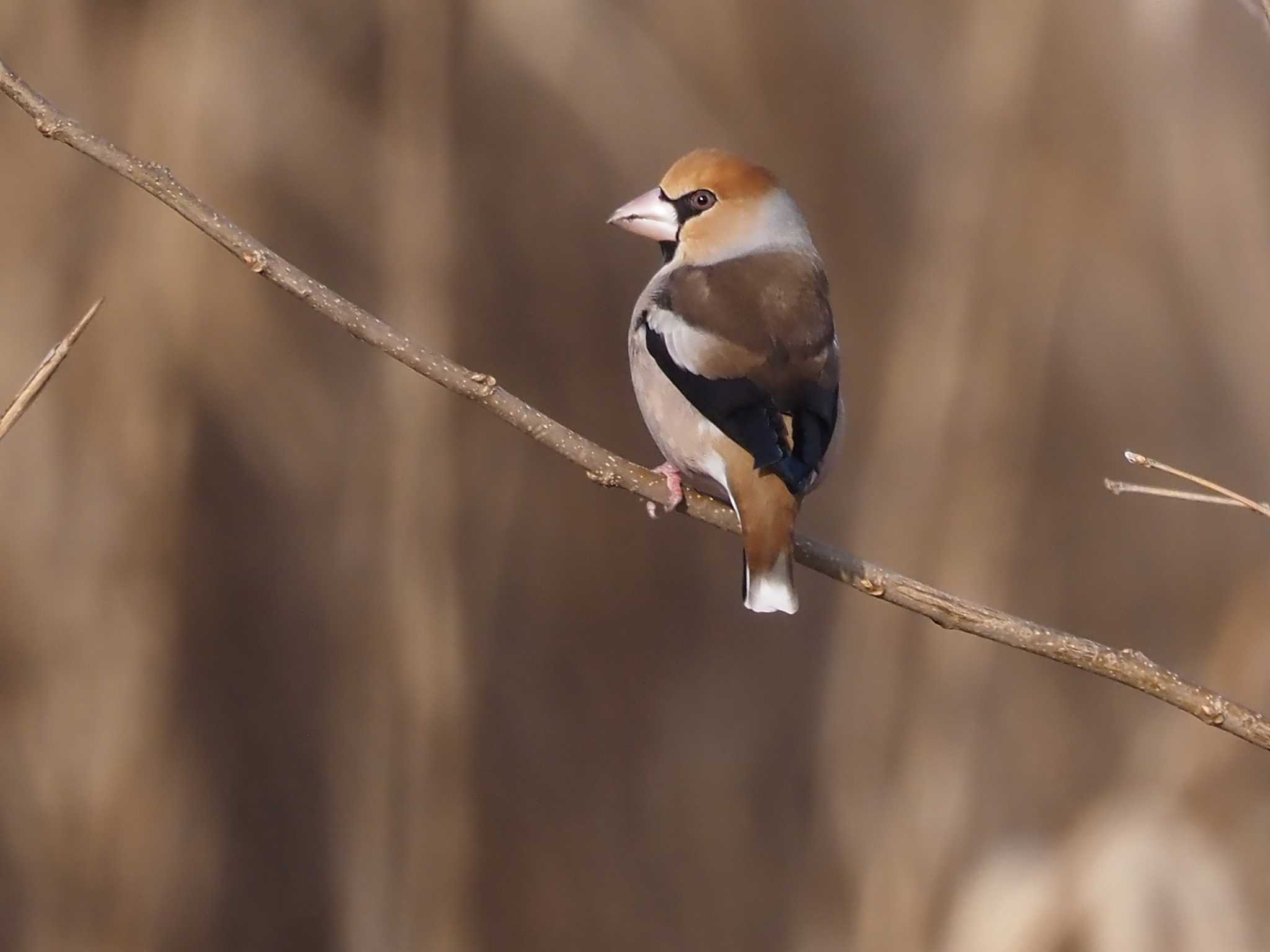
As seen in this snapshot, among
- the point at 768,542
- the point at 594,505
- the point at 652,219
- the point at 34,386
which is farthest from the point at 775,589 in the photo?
the point at 594,505

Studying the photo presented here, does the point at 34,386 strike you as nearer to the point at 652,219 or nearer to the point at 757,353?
the point at 757,353

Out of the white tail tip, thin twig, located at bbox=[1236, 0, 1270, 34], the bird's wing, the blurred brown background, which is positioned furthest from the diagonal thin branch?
the blurred brown background

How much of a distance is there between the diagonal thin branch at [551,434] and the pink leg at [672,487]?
0.19 metres

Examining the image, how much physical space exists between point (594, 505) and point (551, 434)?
2.05 metres

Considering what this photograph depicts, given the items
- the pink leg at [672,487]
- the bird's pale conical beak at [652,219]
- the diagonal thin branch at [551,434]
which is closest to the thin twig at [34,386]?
the diagonal thin branch at [551,434]

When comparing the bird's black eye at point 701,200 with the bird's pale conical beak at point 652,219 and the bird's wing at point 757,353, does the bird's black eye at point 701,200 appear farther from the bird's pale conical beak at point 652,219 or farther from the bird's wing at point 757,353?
the bird's wing at point 757,353

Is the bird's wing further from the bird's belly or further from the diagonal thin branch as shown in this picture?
the diagonal thin branch

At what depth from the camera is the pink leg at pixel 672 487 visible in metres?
2.28

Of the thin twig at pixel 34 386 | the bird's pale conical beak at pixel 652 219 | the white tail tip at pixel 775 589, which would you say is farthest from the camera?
the bird's pale conical beak at pixel 652 219

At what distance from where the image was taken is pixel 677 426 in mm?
2406

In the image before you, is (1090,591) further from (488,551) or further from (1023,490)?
(488,551)

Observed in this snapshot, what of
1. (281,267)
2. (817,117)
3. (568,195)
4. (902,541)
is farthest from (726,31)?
(281,267)

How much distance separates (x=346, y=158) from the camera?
11.7ft

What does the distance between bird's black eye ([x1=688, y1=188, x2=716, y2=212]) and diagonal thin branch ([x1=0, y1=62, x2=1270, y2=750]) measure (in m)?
0.89
